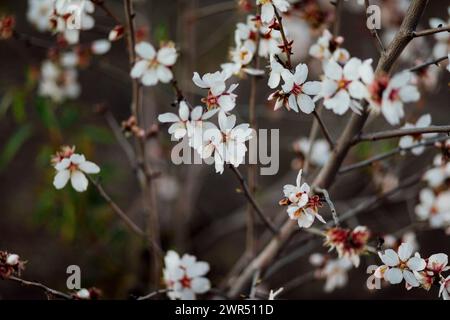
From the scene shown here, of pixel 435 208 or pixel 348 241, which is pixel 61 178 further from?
pixel 435 208

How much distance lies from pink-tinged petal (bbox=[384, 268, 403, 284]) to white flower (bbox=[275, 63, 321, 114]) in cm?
33

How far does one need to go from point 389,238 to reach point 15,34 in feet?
3.71

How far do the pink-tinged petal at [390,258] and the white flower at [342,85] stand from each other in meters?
0.28

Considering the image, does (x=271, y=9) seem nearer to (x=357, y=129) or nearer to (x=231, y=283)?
(x=357, y=129)

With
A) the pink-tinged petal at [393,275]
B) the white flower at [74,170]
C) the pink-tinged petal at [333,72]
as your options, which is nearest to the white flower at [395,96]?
the pink-tinged petal at [333,72]

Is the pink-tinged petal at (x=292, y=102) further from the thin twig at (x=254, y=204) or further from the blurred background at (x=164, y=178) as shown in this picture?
the blurred background at (x=164, y=178)

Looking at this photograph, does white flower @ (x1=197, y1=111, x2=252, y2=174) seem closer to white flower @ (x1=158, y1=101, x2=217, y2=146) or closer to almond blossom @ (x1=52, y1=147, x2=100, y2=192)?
white flower @ (x1=158, y1=101, x2=217, y2=146)

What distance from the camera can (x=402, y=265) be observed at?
3.10ft

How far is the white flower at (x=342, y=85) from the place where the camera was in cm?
81

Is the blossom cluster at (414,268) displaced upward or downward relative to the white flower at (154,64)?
downward

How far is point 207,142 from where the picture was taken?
931 millimetres

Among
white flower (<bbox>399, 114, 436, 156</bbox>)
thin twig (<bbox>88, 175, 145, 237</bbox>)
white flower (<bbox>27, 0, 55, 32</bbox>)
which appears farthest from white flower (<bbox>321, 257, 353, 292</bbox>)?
white flower (<bbox>27, 0, 55, 32</bbox>)
